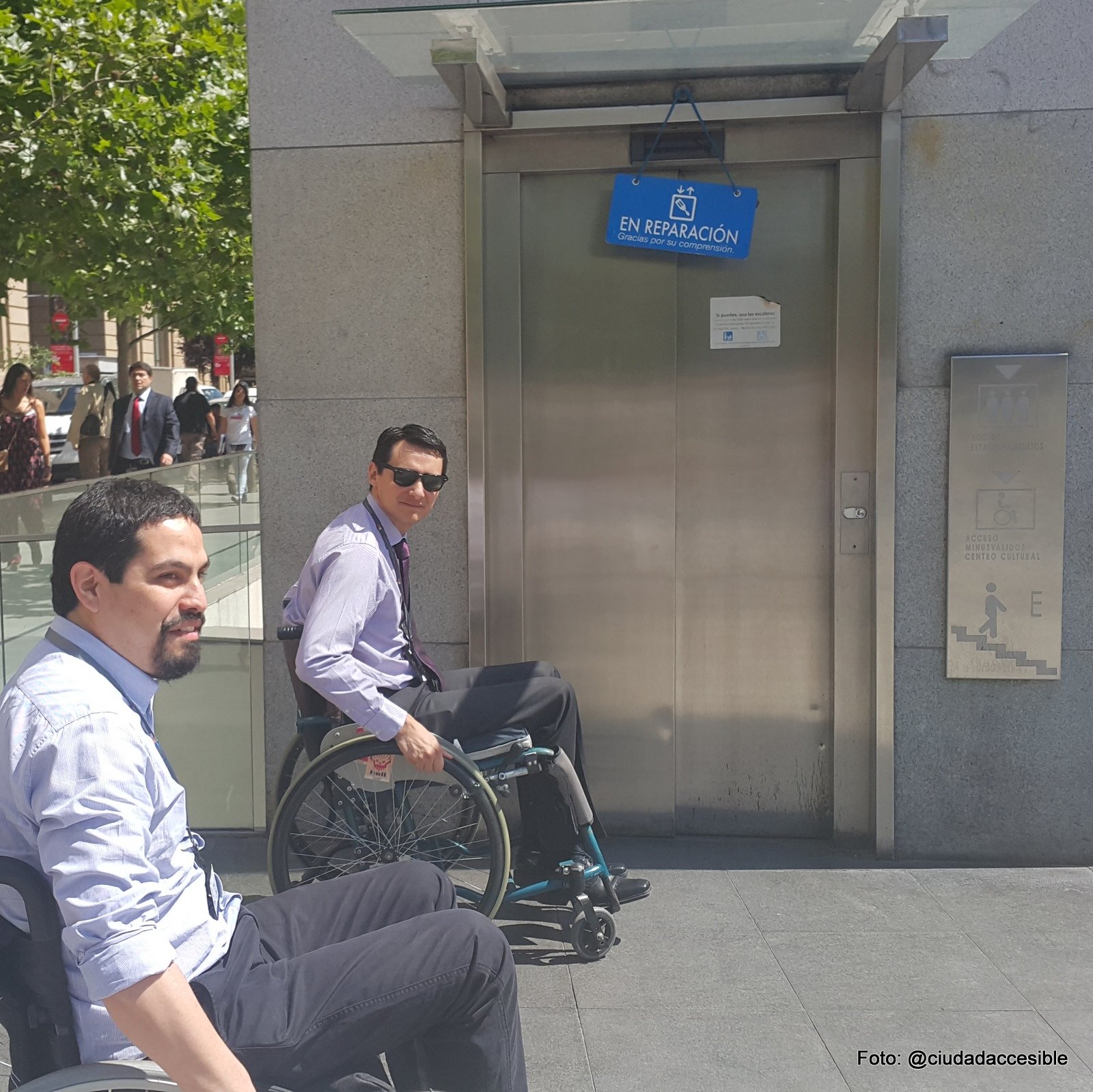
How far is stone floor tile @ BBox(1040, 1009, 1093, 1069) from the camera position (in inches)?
139

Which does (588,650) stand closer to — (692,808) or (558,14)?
(692,808)

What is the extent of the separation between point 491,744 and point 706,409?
72.2 inches

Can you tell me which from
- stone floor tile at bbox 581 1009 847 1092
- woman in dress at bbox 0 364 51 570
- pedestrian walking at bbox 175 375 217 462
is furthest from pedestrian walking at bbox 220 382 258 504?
stone floor tile at bbox 581 1009 847 1092

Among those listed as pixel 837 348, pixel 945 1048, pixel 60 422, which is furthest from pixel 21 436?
pixel 60 422

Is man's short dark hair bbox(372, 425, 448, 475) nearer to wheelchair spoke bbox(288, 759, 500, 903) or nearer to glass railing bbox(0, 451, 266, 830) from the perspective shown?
wheelchair spoke bbox(288, 759, 500, 903)

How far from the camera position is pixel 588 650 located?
5.37 m

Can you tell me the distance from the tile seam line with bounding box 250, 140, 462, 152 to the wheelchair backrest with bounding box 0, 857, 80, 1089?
365cm

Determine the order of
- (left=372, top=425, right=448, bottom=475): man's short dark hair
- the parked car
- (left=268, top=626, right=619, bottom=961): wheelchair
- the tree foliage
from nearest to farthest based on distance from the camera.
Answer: (left=268, top=626, right=619, bottom=961): wheelchair < (left=372, top=425, right=448, bottom=475): man's short dark hair < the tree foliage < the parked car

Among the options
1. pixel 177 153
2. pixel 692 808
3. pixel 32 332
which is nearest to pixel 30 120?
pixel 177 153

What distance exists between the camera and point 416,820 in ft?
13.4

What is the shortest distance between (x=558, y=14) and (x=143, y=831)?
3.09 metres

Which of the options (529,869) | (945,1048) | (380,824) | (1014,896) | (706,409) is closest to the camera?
(945,1048)

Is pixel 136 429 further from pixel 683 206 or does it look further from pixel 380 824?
pixel 380 824

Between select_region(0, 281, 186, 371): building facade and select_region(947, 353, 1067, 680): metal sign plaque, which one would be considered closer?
select_region(947, 353, 1067, 680): metal sign plaque
